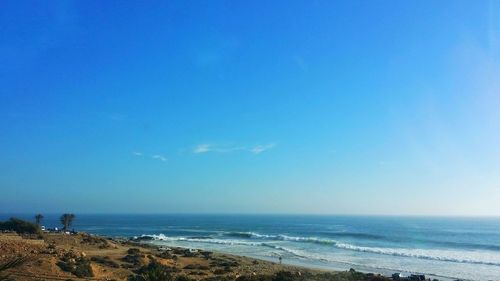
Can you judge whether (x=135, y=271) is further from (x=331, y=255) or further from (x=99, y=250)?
(x=331, y=255)

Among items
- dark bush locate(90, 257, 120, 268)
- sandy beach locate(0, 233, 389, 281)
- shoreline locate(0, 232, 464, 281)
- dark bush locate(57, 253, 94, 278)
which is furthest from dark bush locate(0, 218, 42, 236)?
dark bush locate(57, 253, 94, 278)

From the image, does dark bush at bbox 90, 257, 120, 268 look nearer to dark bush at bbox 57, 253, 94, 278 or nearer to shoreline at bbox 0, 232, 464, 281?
shoreline at bbox 0, 232, 464, 281

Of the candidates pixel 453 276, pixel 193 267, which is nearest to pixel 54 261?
pixel 193 267

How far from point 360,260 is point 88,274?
32189 millimetres

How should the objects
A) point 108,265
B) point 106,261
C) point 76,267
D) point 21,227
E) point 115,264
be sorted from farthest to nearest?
1. point 21,227
2. point 106,261
3. point 115,264
4. point 108,265
5. point 76,267

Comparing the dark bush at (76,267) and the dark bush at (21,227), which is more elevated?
the dark bush at (21,227)

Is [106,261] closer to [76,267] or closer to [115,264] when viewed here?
[115,264]

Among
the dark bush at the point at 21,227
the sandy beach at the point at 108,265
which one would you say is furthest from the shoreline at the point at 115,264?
the dark bush at the point at 21,227

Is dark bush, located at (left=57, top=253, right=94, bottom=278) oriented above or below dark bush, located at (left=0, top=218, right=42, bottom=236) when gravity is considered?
below

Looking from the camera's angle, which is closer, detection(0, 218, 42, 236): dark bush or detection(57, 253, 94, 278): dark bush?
detection(57, 253, 94, 278): dark bush

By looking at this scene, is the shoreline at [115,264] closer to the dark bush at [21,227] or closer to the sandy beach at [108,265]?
the sandy beach at [108,265]

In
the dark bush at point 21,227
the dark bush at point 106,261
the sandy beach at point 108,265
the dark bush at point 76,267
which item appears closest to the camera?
the sandy beach at point 108,265

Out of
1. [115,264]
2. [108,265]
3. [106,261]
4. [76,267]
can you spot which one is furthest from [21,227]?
[76,267]

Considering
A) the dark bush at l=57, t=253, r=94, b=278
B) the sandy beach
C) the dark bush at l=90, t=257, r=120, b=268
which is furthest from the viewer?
the dark bush at l=90, t=257, r=120, b=268
